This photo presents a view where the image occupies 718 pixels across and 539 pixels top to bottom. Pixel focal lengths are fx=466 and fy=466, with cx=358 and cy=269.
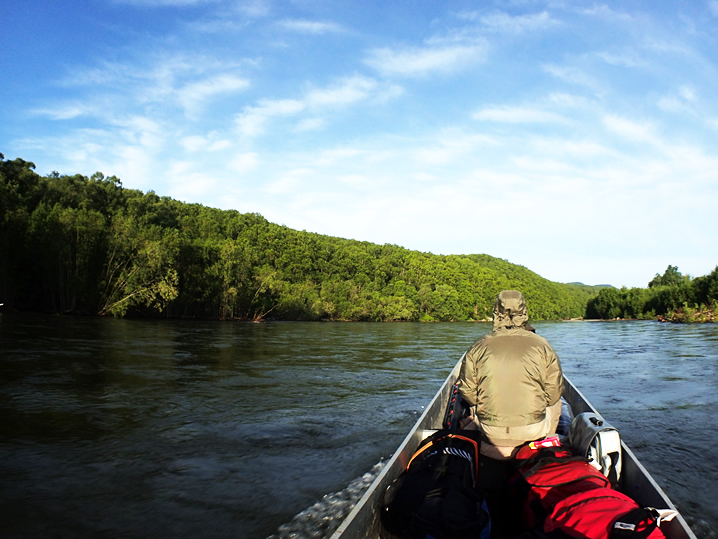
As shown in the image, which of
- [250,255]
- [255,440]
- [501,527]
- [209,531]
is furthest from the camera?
[250,255]

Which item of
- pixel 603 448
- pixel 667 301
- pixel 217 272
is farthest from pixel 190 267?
pixel 667 301

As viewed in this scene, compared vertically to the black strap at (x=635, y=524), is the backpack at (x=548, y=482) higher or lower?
lower

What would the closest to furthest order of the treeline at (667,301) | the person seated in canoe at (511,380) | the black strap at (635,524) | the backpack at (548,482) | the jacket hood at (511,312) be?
1. the black strap at (635,524)
2. the backpack at (548,482)
3. the person seated in canoe at (511,380)
4. the jacket hood at (511,312)
5. the treeline at (667,301)

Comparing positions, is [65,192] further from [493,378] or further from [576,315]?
[576,315]

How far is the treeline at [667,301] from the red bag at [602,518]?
205 ft

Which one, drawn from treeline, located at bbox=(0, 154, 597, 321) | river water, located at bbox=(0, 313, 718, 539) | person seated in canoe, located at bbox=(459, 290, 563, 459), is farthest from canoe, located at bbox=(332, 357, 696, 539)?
treeline, located at bbox=(0, 154, 597, 321)

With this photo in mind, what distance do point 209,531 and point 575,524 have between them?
346cm

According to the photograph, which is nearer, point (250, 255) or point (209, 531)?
point (209, 531)

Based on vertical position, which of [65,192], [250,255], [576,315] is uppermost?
[65,192]

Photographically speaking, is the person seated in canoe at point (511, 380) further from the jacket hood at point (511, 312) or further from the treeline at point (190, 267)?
the treeline at point (190, 267)

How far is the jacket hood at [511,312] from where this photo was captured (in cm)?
404

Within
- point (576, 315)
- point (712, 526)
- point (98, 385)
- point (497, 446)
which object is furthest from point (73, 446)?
point (576, 315)

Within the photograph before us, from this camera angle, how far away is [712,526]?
188 inches

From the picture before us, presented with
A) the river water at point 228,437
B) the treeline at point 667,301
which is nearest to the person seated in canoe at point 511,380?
the river water at point 228,437
